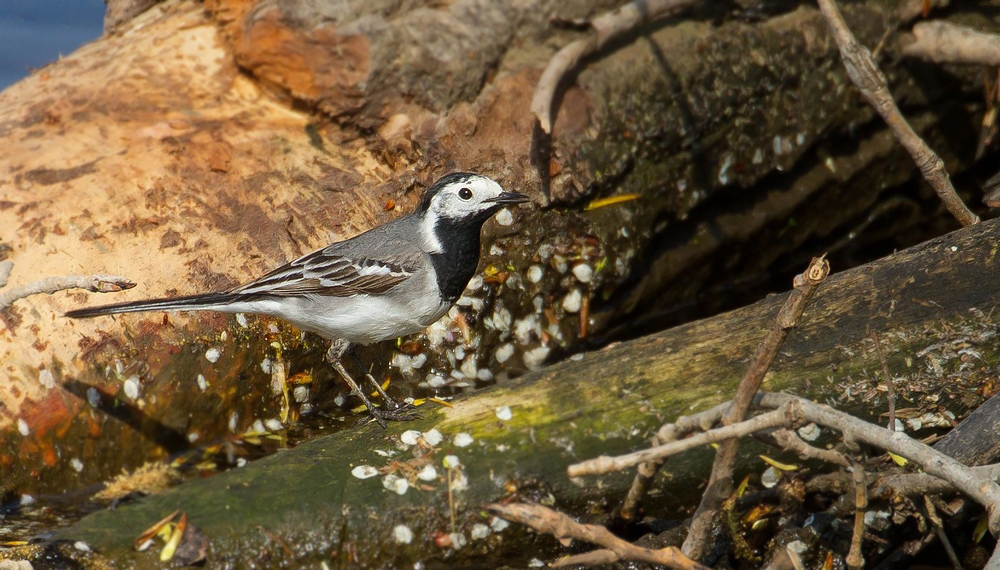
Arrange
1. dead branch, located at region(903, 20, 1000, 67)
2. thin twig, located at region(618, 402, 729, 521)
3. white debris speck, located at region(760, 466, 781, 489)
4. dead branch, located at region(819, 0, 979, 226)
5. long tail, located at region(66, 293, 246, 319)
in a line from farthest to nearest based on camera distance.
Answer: dead branch, located at region(903, 20, 1000, 67) < dead branch, located at region(819, 0, 979, 226) < long tail, located at region(66, 293, 246, 319) < white debris speck, located at region(760, 466, 781, 489) < thin twig, located at region(618, 402, 729, 521)

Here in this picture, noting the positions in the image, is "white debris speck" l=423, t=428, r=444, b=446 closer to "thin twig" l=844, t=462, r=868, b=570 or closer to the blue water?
"thin twig" l=844, t=462, r=868, b=570

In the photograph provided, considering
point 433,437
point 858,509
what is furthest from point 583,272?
point 858,509

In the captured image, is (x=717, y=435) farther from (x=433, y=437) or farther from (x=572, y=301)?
(x=572, y=301)

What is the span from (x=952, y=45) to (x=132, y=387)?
676 centimetres

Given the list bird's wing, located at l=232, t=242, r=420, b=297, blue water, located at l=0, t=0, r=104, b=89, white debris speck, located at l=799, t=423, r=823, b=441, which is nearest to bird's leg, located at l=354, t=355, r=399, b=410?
bird's wing, located at l=232, t=242, r=420, b=297

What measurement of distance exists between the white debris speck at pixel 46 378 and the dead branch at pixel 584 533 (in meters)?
2.69

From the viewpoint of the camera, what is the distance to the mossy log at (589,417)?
3.80 m

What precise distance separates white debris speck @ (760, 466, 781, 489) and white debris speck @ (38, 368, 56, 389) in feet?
11.4

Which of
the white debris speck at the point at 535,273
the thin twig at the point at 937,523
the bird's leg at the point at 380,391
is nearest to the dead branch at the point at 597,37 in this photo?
the white debris speck at the point at 535,273

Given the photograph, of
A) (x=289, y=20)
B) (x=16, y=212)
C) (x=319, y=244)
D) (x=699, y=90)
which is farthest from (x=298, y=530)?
(x=699, y=90)

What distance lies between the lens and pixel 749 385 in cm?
308

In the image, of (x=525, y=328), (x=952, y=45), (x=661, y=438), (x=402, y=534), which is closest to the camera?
→ (x=661, y=438)

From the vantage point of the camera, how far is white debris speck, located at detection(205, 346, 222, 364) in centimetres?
507

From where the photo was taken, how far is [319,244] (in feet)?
18.6
